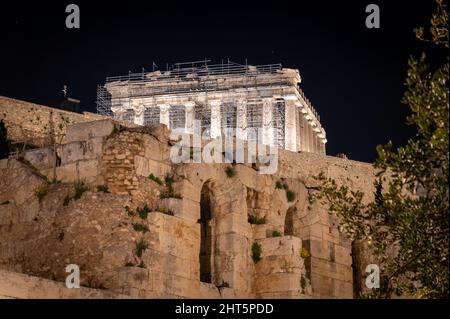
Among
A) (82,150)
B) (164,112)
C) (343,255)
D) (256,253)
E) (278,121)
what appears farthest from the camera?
(278,121)

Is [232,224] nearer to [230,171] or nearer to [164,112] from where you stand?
[230,171]

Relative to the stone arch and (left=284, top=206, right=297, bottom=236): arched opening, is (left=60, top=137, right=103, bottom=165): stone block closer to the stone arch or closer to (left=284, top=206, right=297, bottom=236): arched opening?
the stone arch

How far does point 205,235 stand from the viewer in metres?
26.5

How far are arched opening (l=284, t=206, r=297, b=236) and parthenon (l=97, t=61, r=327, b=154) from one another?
31.4 m

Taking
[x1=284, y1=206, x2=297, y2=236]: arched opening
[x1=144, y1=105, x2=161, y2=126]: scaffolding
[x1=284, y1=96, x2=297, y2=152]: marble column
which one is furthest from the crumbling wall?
[x1=144, y1=105, x2=161, y2=126]: scaffolding

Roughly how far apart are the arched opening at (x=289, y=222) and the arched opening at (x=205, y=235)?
3.30 meters

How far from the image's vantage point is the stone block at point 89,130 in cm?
2458

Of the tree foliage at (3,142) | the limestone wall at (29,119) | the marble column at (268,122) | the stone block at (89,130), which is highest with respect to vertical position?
the marble column at (268,122)

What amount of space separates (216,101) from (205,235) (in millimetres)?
36020

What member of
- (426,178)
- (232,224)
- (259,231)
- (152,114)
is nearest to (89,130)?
(232,224)

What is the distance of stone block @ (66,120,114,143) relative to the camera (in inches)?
968

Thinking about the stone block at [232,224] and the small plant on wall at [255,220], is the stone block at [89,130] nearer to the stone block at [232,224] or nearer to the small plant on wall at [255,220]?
the stone block at [232,224]

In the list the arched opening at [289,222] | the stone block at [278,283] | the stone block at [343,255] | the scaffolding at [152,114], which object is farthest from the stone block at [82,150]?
the scaffolding at [152,114]

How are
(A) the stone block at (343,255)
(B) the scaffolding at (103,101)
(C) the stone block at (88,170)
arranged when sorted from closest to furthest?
(C) the stone block at (88,170) → (A) the stone block at (343,255) → (B) the scaffolding at (103,101)
